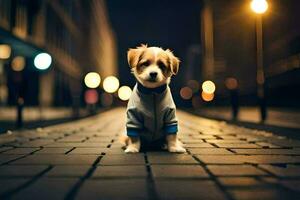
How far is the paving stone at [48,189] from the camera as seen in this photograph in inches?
134

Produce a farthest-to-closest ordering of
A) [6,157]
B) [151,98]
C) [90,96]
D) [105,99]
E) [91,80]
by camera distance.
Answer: [105,99] < [91,80] < [90,96] < [151,98] < [6,157]

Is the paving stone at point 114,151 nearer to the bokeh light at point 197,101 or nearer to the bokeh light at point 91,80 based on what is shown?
the bokeh light at point 91,80

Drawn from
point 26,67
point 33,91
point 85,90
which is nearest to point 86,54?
point 33,91

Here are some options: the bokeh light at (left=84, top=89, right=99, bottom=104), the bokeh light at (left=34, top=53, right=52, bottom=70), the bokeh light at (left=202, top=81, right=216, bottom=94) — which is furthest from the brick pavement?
the bokeh light at (left=202, top=81, right=216, bottom=94)

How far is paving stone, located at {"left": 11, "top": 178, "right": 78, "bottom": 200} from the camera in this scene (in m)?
3.42

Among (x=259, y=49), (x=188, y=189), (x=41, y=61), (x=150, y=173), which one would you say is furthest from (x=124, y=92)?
(x=188, y=189)

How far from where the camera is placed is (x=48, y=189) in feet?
12.0

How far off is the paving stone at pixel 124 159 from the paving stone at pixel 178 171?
1.43 ft

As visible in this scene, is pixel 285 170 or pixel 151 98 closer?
pixel 285 170

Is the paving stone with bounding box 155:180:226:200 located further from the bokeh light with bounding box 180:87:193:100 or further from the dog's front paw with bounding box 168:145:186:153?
the bokeh light with bounding box 180:87:193:100

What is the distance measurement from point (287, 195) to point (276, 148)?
351cm

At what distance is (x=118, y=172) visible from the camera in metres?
4.55

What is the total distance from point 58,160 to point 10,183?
153 centimetres

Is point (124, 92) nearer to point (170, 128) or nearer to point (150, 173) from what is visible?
point (170, 128)
